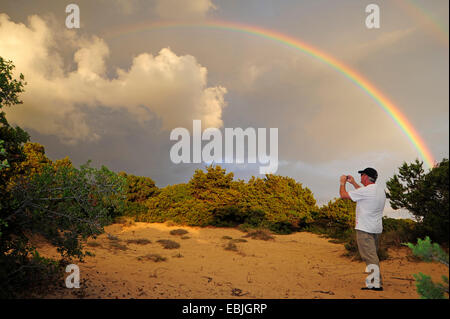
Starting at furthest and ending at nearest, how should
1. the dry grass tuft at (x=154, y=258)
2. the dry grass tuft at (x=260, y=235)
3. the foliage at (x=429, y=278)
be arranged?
the dry grass tuft at (x=260, y=235) → the dry grass tuft at (x=154, y=258) → the foliage at (x=429, y=278)

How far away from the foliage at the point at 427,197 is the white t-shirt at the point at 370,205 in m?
1.00

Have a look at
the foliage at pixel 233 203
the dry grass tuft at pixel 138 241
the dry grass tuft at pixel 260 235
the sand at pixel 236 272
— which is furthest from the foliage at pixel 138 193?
the dry grass tuft at pixel 260 235

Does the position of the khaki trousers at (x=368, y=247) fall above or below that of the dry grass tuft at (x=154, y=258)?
above

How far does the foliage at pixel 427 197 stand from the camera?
4.97 meters

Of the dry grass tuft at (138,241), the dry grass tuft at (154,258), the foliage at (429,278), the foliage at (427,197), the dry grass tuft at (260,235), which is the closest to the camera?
the foliage at (429,278)

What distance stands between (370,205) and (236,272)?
4.43 meters

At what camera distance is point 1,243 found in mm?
5008

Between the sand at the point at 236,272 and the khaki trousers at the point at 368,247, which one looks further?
the sand at the point at 236,272

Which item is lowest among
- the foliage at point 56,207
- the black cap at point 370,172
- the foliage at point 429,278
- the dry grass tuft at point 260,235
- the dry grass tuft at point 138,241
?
the dry grass tuft at point 138,241

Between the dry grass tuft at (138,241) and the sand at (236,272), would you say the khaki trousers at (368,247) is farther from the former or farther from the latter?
the dry grass tuft at (138,241)

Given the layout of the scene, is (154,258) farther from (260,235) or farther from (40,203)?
(260,235)

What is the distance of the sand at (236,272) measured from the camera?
5598 mm
